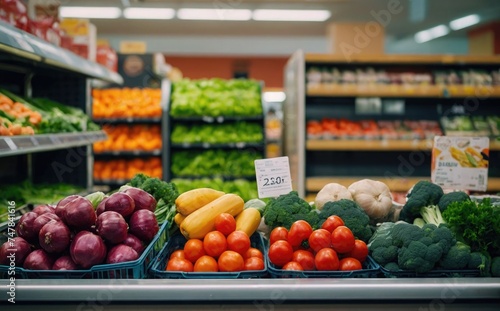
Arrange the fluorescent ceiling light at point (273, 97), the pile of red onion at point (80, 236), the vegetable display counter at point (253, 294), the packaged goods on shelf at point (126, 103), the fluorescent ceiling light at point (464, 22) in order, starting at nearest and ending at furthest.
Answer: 1. the vegetable display counter at point (253, 294)
2. the pile of red onion at point (80, 236)
3. the packaged goods on shelf at point (126, 103)
4. the fluorescent ceiling light at point (464, 22)
5. the fluorescent ceiling light at point (273, 97)

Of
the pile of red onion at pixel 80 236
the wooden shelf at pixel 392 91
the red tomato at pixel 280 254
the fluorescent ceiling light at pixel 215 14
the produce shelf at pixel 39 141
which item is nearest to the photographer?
the pile of red onion at pixel 80 236

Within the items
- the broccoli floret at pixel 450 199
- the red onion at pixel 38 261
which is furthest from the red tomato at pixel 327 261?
the red onion at pixel 38 261

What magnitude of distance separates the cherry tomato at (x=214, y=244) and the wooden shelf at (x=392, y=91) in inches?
145

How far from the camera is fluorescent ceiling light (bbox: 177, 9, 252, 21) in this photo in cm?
858

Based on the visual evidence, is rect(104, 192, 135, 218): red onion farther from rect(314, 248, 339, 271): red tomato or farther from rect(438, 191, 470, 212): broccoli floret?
rect(438, 191, 470, 212): broccoli floret

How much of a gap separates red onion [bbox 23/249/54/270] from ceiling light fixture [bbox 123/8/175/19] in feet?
24.9

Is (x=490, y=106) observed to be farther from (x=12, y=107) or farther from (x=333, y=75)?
(x=12, y=107)

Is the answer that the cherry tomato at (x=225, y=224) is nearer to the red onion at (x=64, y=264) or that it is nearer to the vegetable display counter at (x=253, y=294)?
the vegetable display counter at (x=253, y=294)

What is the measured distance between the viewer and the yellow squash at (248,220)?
1931mm

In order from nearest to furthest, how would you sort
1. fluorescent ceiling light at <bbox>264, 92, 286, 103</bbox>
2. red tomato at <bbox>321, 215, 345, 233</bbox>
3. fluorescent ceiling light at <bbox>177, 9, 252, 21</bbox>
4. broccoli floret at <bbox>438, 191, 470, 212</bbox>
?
red tomato at <bbox>321, 215, 345, 233</bbox> → broccoli floret at <bbox>438, 191, 470, 212</bbox> → fluorescent ceiling light at <bbox>177, 9, 252, 21</bbox> → fluorescent ceiling light at <bbox>264, 92, 286, 103</bbox>

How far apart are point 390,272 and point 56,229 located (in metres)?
1.20

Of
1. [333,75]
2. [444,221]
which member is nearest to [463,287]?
[444,221]

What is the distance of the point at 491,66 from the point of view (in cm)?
564

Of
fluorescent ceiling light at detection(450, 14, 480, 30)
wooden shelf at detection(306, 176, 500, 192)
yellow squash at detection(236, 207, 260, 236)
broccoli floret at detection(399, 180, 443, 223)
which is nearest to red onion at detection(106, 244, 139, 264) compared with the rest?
yellow squash at detection(236, 207, 260, 236)
